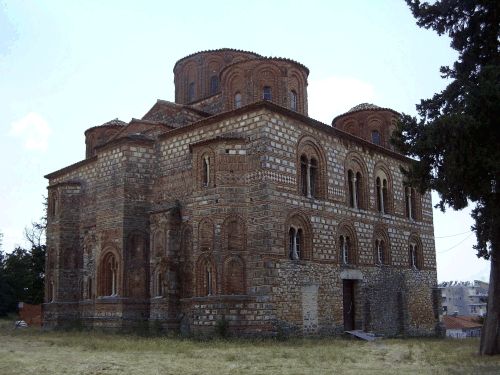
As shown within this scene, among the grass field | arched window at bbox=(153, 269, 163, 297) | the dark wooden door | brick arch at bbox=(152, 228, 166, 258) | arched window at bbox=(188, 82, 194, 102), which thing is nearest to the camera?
the grass field

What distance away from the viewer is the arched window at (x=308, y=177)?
21.4 meters

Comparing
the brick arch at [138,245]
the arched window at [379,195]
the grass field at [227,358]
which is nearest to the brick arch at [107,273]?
the brick arch at [138,245]

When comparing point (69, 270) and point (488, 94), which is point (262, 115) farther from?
point (69, 270)

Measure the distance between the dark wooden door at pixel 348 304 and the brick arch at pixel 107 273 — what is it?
Answer: 897 centimetres

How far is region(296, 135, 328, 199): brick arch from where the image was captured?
21234mm

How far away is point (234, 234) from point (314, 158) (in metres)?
4.63

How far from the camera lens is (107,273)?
75.6 feet

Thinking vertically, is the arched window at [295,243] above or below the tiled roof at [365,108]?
below

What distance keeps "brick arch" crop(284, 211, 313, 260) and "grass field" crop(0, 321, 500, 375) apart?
3.08 meters

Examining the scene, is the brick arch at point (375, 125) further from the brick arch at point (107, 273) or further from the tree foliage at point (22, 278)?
the tree foliage at point (22, 278)

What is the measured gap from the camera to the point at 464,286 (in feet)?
328

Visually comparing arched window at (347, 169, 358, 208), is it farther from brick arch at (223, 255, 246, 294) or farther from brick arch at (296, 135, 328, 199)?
brick arch at (223, 255, 246, 294)

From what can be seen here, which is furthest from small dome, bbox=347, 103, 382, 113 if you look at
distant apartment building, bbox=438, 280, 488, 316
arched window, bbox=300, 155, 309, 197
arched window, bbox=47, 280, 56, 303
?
distant apartment building, bbox=438, 280, 488, 316

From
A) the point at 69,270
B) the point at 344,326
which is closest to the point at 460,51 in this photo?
the point at 344,326
